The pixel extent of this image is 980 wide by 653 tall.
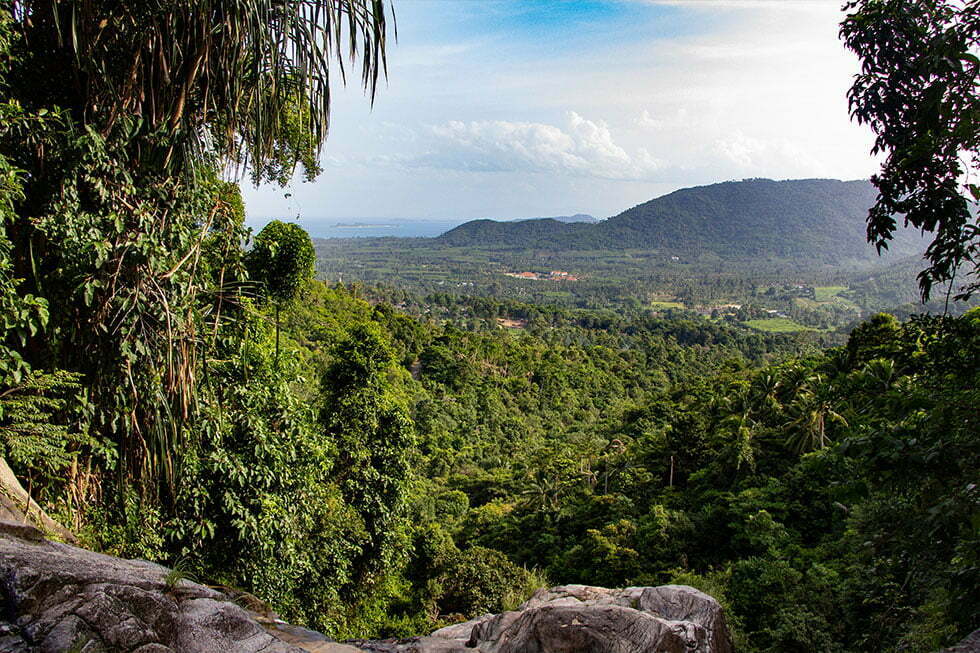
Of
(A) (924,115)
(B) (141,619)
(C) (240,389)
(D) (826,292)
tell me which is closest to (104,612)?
(B) (141,619)

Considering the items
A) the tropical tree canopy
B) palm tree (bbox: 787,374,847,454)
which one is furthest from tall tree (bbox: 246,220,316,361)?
palm tree (bbox: 787,374,847,454)

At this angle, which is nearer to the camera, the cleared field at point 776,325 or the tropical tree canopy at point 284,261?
the tropical tree canopy at point 284,261

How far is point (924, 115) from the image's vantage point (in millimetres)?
2812

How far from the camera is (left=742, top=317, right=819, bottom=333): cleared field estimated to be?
80.1 meters

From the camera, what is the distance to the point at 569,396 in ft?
134

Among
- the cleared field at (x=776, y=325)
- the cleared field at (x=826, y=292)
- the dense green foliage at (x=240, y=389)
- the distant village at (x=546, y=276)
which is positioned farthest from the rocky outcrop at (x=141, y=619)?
the distant village at (x=546, y=276)

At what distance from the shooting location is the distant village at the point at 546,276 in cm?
14450

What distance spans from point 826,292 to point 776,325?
47814mm

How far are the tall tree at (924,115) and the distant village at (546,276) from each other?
140 meters

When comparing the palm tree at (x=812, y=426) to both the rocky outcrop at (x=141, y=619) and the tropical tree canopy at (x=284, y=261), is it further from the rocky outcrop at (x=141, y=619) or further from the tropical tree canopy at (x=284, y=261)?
the tropical tree canopy at (x=284, y=261)

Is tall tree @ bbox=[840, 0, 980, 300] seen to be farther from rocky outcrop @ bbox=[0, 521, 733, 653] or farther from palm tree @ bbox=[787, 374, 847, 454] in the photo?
palm tree @ bbox=[787, 374, 847, 454]

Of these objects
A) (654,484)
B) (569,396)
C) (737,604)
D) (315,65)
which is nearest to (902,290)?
(569,396)

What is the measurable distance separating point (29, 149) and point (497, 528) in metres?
17.9

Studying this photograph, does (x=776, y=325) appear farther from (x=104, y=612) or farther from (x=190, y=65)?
(x=104, y=612)
